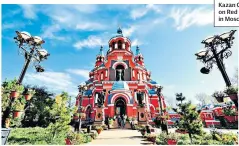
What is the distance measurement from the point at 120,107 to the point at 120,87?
3.05 metres

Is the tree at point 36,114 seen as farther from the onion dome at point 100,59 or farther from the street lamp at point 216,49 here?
the street lamp at point 216,49

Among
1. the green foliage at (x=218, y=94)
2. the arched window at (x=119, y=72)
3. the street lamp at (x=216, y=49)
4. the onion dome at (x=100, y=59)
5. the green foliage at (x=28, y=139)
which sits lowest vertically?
the green foliage at (x=28, y=139)

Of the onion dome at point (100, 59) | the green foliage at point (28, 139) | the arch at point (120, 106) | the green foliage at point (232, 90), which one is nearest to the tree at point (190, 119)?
the green foliage at point (232, 90)

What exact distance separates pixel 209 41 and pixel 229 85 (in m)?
1.60

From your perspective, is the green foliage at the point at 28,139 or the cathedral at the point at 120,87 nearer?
the green foliage at the point at 28,139

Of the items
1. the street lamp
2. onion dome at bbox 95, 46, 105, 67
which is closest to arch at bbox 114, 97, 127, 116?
onion dome at bbox 95, 46, 105, 67

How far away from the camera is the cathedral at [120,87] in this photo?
20.3 metres

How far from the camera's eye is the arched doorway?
69.6ft

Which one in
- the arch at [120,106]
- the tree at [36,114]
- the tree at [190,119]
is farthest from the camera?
the arch at [120,106]

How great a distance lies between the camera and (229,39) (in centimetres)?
539

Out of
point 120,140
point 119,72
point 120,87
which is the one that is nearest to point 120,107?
point 120,87

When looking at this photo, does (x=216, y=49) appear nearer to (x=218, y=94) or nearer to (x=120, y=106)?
(x=218, y=94)

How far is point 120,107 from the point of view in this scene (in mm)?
21969

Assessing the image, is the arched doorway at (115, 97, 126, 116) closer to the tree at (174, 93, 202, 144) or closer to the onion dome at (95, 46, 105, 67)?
the onion dome at (95, 46, 105, 67)
